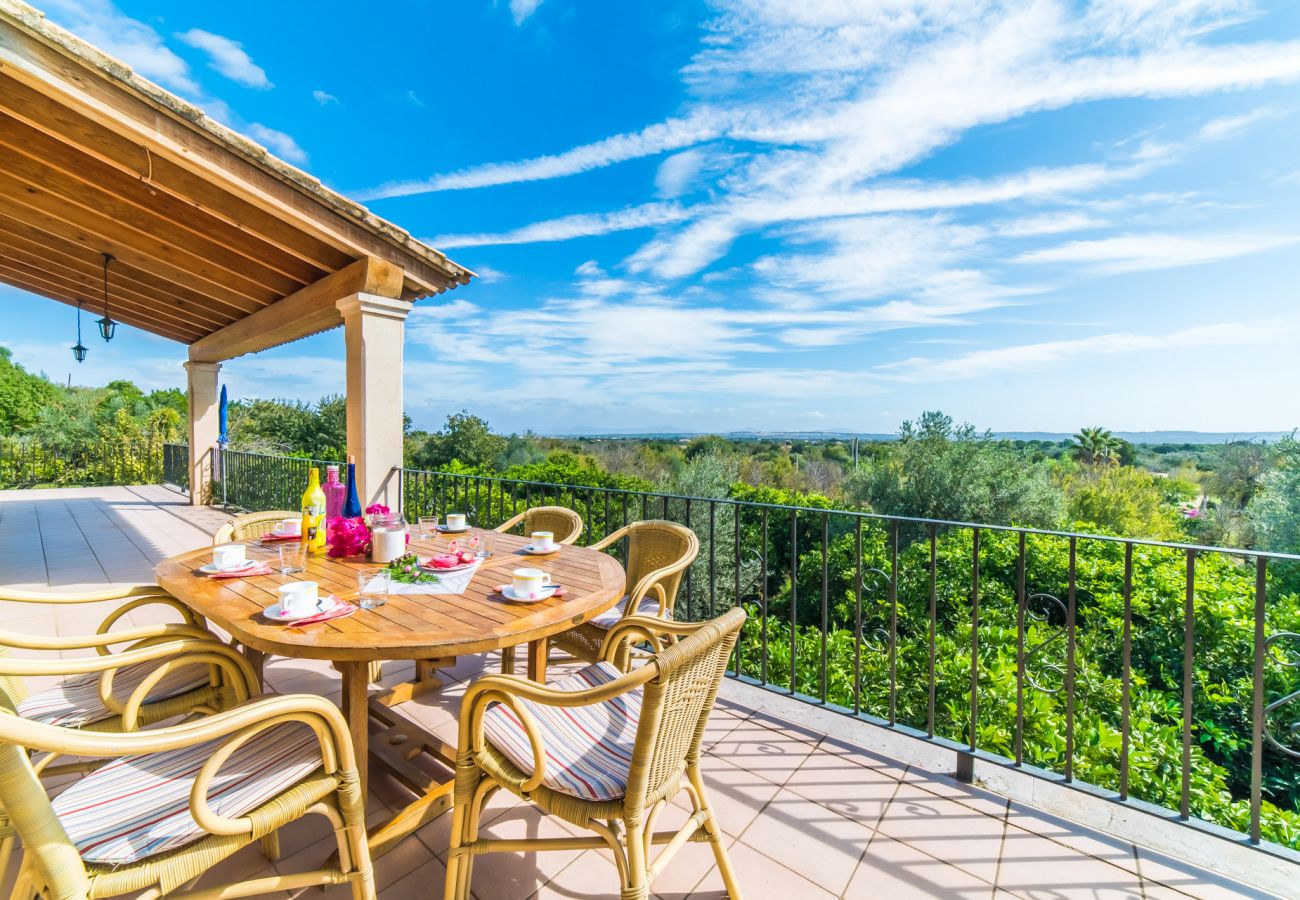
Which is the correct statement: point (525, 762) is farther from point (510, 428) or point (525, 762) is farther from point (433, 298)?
point (510, 428)

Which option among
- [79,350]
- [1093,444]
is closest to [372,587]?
[79,350]

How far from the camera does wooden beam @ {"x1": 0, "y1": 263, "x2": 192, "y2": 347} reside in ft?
19.9

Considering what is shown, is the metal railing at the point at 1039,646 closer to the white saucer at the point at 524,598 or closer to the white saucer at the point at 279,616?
the white saucer at the point at 524,598

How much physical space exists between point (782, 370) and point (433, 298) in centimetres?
2286

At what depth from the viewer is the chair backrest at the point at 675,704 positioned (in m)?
1.07

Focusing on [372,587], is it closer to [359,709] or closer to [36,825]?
[359,709]

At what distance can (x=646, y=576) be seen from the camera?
2018 millimetres

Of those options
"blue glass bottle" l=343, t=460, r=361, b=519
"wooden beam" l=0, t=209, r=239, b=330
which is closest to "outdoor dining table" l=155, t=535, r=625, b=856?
"blue glass bottle" l=343, t=460, r=361, b=519

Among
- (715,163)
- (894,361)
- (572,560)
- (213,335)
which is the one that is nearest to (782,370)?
(894,361)

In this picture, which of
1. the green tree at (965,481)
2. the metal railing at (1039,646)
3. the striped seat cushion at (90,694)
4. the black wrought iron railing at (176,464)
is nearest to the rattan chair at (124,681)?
the striped seat cushion at (90,694)

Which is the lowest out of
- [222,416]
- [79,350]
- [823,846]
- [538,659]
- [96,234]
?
[823,846]

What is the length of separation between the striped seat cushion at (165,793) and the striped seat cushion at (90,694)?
331 millimetres

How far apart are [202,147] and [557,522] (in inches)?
108

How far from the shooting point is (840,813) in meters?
1.79
